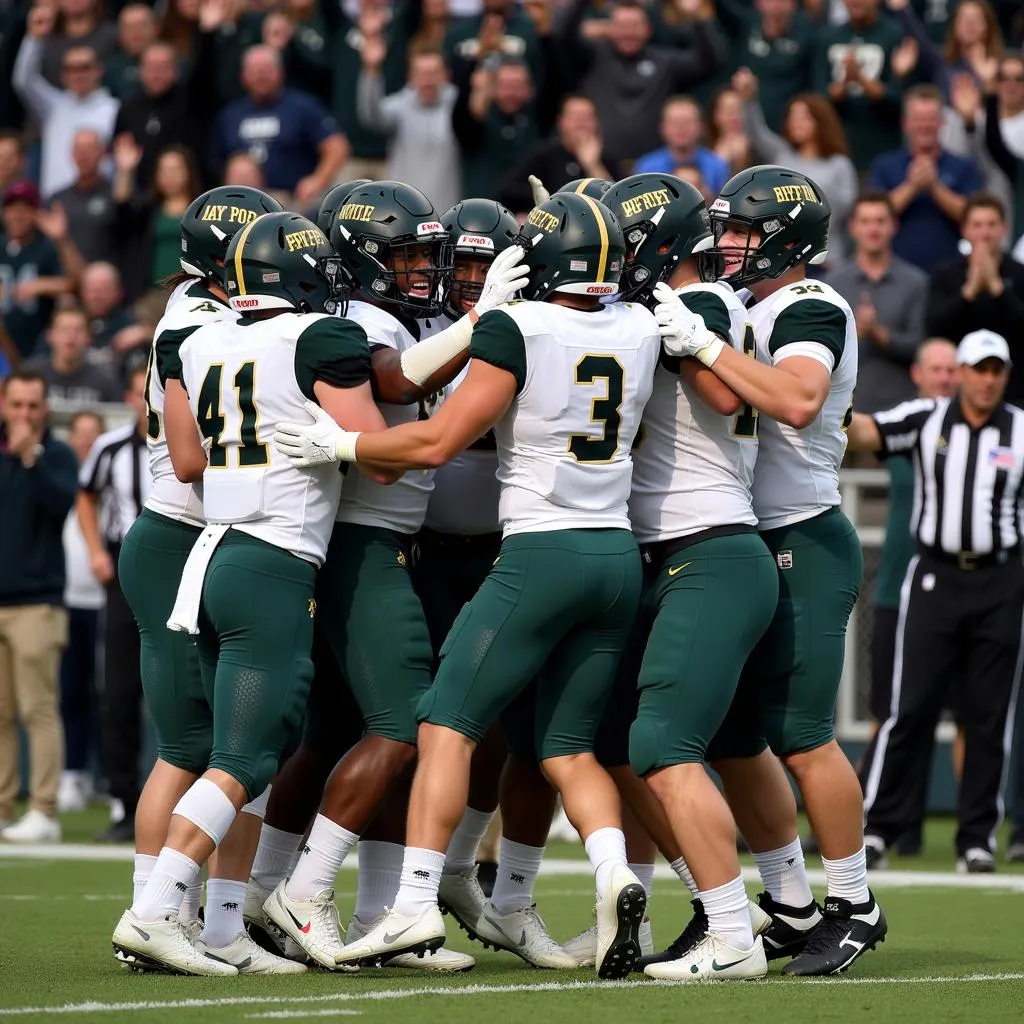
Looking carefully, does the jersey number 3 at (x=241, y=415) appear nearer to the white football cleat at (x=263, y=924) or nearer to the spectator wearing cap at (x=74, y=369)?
the white football cleat at (x=263, y=924)

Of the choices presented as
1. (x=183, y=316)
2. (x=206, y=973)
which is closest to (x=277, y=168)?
(x=183, y=316)

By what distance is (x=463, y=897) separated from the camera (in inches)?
246

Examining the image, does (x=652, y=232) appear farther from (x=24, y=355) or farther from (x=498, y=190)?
(x=24, y=355)

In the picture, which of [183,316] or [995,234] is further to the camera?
[995,234]

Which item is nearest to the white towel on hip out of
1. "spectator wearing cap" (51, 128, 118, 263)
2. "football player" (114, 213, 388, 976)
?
"football player" (114, 213, 388, 976)

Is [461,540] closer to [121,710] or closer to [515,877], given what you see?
[515,877]

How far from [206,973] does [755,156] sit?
8722 millimetres

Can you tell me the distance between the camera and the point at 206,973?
5.50 m

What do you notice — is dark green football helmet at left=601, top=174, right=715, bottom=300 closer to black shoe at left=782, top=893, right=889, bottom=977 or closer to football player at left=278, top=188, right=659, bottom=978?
football player at left=278, top=188, right=659, bottom=978

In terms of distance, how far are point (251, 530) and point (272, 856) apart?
111 cm

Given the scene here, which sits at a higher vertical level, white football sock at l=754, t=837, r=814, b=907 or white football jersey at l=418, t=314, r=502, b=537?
white football jersey at l=418, t=314, r=502, b=537

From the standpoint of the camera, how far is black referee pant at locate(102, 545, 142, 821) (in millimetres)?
10273

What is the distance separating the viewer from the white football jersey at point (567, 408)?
5.55 meters

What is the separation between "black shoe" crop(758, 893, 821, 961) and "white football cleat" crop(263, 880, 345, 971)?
1.31 meters
